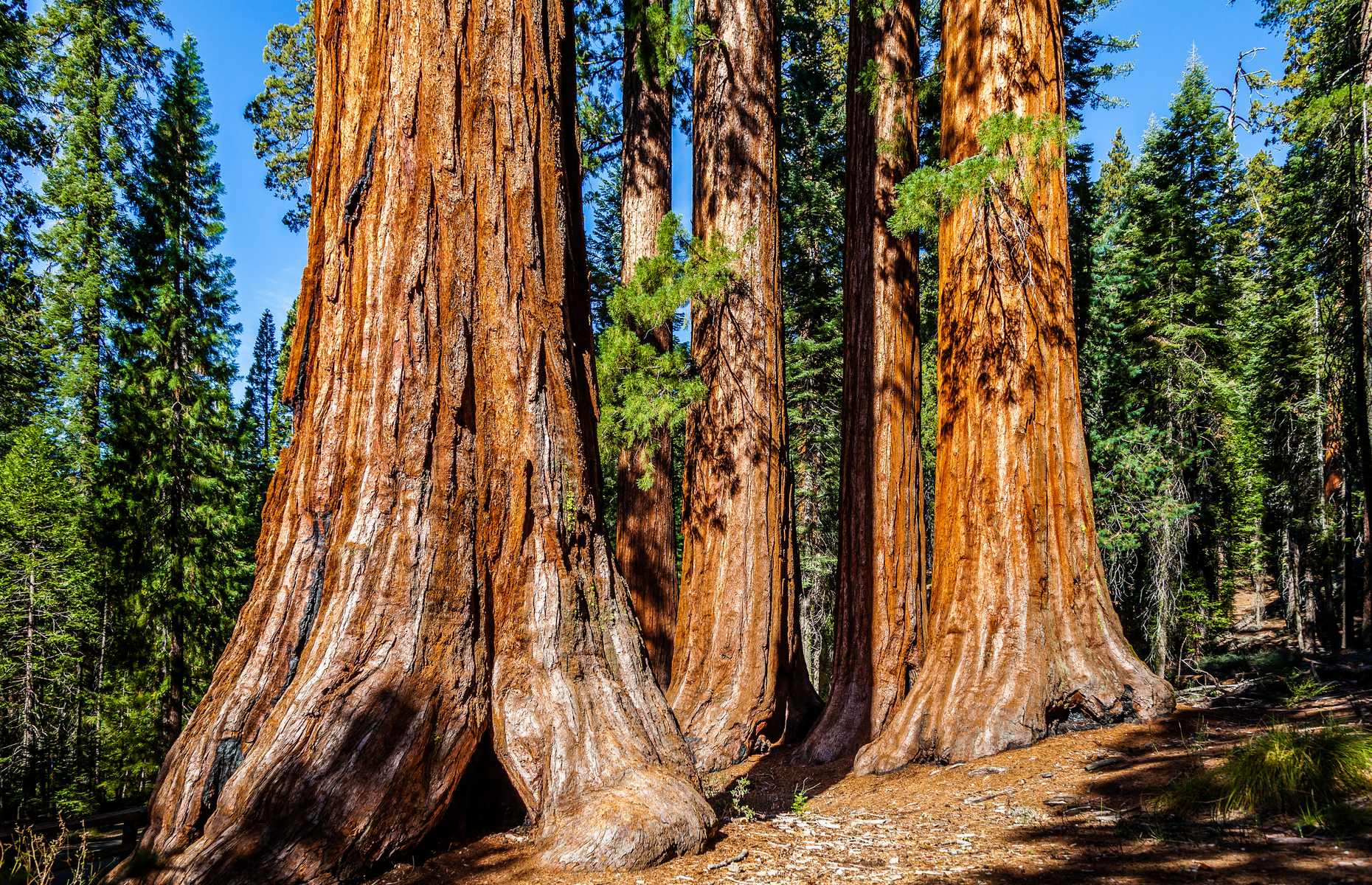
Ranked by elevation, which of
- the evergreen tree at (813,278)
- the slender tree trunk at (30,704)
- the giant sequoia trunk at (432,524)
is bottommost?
the slender tree trunk at (30,704)

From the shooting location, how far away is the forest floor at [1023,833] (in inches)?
103

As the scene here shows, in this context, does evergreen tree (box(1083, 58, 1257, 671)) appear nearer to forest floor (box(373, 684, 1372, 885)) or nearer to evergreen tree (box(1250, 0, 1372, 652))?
evergreen tree (box(1250, 0, 1372, 652))

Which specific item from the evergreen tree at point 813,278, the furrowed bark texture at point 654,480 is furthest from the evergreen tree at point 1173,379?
the furrowed bark texture at point 654,480

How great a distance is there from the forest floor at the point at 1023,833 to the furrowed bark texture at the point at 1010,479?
259 mm

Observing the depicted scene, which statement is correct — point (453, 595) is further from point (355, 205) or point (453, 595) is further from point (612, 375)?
point (612, 375)

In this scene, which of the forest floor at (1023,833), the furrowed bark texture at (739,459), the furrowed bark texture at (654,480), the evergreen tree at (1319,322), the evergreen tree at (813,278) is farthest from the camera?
the evergreen tree at (813,278)

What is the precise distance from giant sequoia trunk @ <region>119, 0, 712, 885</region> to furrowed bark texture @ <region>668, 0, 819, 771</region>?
2.96 m

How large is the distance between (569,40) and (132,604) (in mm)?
18657

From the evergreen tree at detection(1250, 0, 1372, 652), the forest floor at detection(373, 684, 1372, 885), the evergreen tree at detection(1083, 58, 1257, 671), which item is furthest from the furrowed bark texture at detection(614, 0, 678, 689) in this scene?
the evergreen tree at detection(1083, 58, 1257, 671)

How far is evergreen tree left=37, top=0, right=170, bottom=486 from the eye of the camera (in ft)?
60.9

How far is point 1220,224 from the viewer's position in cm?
1811

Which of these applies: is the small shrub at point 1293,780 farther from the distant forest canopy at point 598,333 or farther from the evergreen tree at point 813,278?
the evergreen tree at point 813,278

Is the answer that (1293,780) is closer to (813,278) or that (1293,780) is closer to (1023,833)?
(1023,833)

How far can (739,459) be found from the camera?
21.6 ft
